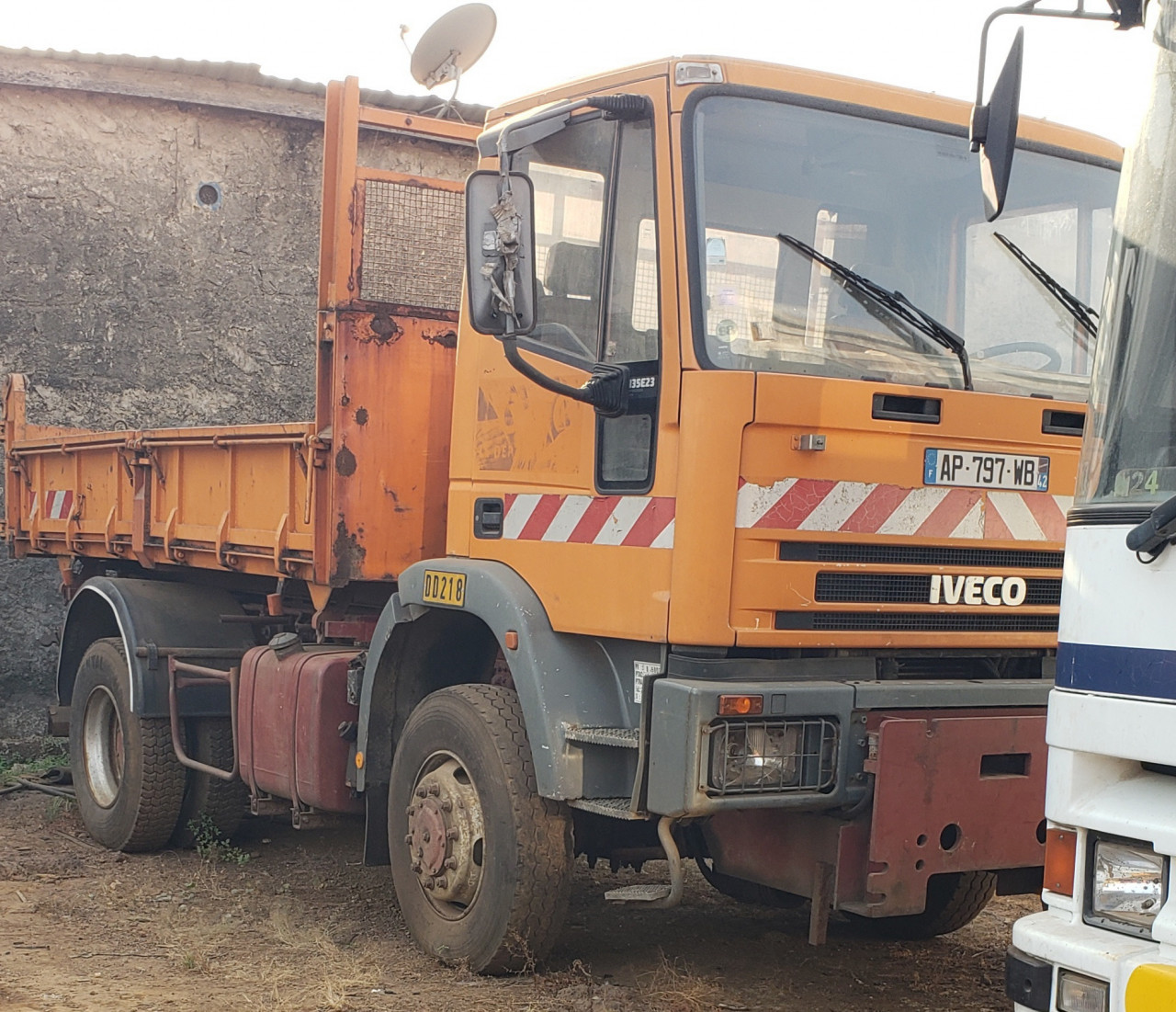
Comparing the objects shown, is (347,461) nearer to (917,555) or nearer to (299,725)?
(299,725)

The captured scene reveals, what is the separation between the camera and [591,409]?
436cm

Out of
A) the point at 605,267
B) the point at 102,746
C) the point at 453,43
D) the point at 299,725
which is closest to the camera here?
the point at 605,267

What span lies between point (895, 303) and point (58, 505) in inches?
206

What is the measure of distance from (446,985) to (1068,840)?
237 centimetres

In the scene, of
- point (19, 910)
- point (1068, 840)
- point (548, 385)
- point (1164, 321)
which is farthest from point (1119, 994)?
point (19, 910)

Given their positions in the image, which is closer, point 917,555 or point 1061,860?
point 1061,860

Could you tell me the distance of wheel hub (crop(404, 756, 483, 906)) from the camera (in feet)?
15.3

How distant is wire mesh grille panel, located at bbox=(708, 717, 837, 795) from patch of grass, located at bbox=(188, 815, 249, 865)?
3531 millimetres

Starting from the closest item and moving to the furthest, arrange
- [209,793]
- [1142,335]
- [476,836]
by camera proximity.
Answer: [1142,335]
[476,836]
[209,793]

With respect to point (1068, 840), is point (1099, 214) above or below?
above

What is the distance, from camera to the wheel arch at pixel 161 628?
6559mm

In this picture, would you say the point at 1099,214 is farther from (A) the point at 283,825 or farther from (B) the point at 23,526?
(B) the point at 23,526

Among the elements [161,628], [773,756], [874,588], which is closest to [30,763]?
[161,628]

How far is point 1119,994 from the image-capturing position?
2.61 m
